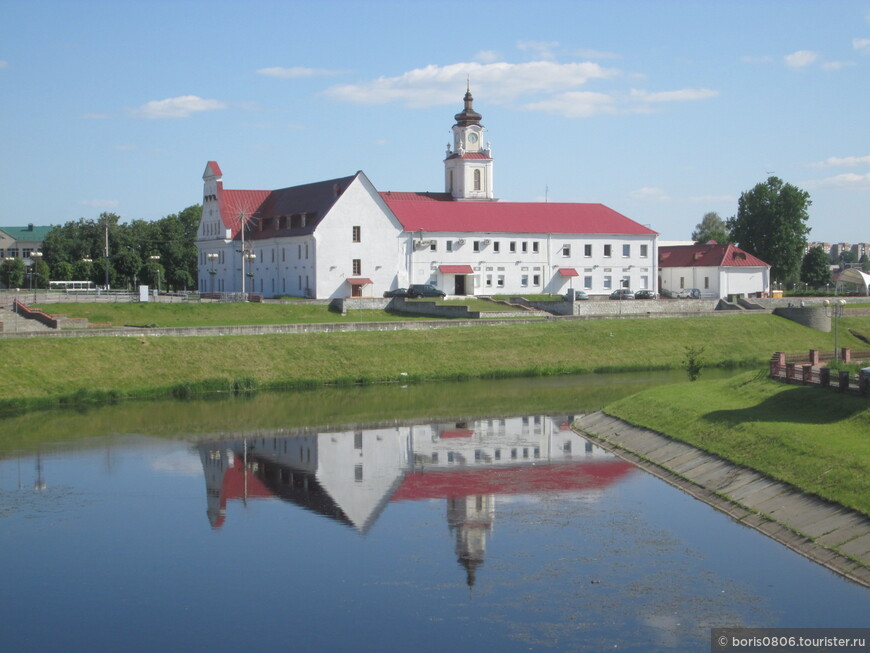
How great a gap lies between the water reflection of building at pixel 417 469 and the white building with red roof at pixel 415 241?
3624 cm

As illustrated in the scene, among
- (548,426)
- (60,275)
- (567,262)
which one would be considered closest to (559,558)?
(548,426)

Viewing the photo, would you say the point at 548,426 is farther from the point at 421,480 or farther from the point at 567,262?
the point at 567,262

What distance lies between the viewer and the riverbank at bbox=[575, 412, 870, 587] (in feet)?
75.6

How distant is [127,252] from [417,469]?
69916 mm

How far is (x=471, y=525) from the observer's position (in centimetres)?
2730

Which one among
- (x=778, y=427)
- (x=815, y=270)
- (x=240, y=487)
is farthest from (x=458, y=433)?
(x=815, y=270)

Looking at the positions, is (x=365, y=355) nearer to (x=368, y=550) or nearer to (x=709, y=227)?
(x=368, y=550)

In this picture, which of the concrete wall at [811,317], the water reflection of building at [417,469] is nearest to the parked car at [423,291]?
the concrete wall at [811,317]

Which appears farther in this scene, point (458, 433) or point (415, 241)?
point (415, 241)

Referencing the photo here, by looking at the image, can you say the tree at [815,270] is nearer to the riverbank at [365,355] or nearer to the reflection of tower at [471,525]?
the riverbank at [365,355]

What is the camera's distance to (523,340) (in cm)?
6338

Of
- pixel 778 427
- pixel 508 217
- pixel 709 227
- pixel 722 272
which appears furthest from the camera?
pixel 709 227

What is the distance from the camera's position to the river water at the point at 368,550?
2005 cm

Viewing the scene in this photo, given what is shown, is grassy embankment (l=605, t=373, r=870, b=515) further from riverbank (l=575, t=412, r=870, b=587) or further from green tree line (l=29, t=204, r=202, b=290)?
green tree line (l=29, t=204, r=202, b=290)
